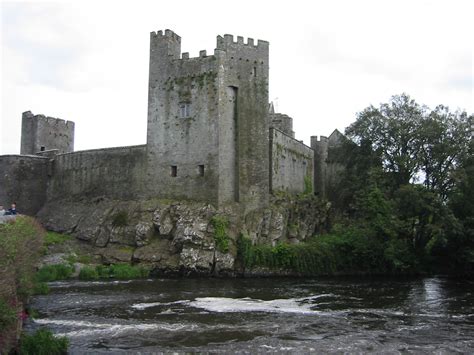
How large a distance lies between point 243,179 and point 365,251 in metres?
9.69

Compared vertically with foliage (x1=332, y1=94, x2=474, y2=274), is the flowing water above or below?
below

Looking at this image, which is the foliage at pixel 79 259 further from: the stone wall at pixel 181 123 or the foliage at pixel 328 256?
the foliage at pixel 328 256

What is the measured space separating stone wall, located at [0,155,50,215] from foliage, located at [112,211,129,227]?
11.8 m

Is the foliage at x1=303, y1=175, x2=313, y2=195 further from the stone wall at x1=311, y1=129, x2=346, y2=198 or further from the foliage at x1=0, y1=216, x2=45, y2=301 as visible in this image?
the foliage at x1=0, y1=216, x2=45, y2=301

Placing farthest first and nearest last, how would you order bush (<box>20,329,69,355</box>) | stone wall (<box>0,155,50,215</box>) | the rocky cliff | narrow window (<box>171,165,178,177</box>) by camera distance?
stone wall (<box>0,155,50,215</box>) < narrow window (<box>171,165,178,177</box>) < the rocky cliff < bush (<box>20,329,69,355</box>)

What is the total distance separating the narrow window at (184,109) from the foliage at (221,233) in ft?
28.4

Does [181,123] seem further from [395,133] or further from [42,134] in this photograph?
[42,134]

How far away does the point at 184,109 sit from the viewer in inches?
1597

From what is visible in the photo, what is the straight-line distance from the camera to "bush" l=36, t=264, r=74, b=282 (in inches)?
1240

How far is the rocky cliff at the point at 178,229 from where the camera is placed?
34.7m

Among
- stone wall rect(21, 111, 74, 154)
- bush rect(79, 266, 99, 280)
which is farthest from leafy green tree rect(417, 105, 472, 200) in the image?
stone wall rect(21, 111, 74, 154)

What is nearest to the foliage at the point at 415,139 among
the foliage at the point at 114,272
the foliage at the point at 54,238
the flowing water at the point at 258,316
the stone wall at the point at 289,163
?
the stone wall at the point at 289,163

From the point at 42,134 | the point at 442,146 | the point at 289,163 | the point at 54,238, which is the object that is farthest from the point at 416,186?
the point at 42,134

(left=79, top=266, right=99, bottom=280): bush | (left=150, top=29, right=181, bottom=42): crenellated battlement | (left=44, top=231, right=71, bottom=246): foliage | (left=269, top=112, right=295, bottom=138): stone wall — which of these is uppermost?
(left=150, top=29, right=181, bottom=42): crenellated battlement
